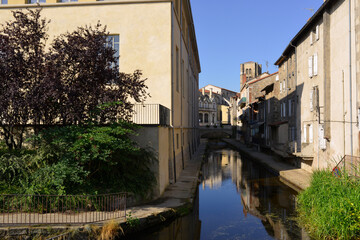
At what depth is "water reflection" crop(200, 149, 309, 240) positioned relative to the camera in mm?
9828

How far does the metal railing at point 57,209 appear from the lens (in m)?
8.56

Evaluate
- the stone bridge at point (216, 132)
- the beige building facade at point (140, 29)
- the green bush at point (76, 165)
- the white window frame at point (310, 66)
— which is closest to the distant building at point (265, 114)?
the white window frame at point (310, 66)

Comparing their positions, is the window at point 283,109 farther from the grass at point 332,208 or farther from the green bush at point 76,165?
the green bush at point 76,165

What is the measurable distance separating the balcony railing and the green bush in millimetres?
1799

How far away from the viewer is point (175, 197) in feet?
40.8

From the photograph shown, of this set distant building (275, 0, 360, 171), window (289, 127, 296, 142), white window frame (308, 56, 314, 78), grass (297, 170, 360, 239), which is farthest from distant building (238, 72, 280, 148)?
grass (297, 170, 360, 239)

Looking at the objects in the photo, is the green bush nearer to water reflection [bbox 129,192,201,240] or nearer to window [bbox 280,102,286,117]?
water reflection [bbox 129,192,201,240]

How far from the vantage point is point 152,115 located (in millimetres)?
13328

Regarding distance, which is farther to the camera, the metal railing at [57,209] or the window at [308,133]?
the window at [308,133]

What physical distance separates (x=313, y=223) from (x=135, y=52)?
11.0m

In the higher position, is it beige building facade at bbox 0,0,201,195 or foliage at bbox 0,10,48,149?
beige building facade at bbox 0,0,201,195

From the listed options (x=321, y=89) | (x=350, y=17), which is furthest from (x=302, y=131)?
(x=350, y=17)

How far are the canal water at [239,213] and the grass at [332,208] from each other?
551mm

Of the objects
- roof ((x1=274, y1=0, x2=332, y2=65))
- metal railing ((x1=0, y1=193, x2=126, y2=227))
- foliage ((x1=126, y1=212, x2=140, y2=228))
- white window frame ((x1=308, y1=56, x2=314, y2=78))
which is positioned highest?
roof ((x1=274, y1=0, x2=332, y2=65))
